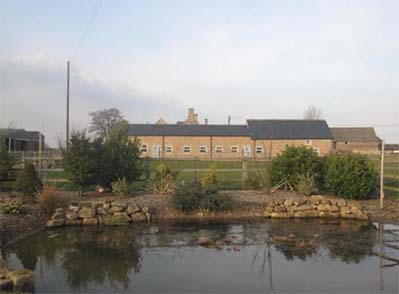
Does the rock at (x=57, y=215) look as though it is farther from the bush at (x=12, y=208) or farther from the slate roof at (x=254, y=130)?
the slate roof at (x=254, y=130)

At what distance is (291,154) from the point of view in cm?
1666

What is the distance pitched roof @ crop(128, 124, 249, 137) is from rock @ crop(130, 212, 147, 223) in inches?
1533

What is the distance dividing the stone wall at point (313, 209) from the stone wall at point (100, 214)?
13.2 ft

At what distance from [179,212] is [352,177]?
632 centimetres

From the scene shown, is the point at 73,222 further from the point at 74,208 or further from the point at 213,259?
the point at 213,259

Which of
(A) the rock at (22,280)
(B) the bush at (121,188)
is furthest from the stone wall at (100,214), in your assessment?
(A) the rock at (22,280)

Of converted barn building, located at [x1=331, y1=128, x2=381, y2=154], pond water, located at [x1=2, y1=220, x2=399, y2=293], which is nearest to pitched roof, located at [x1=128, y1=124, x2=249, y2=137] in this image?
converted barn building, located at [x1=331, y1=128, x2=381, y2=154]

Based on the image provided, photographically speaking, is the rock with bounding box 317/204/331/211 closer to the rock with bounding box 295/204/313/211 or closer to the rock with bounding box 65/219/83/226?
the rock with bounding box 295/204/313/211

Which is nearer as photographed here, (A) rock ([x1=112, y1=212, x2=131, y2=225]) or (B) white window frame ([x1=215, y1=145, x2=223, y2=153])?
(A) rock ([x1=112, y1=212, x2=131, y2=225])

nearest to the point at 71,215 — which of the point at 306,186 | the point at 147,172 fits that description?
the point at 147,172

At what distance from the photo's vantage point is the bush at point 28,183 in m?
13.9

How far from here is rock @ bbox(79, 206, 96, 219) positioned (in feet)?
40.3

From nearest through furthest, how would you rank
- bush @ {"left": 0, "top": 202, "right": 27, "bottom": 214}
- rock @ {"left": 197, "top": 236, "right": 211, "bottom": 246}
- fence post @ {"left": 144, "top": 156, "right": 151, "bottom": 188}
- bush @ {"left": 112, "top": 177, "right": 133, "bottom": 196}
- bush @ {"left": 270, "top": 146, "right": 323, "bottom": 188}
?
rock @ {"left": 197, "top": 236, "right": 211, "bottom": 246}
bush @ {"left": 0, "top": 202, "right": 27, "bottom": 214}
bush @ {"left": 112, "top": 177, "right": 133, "bottom": 196}
bush @ {"left": 270, "top": 146, "right": 323, "bottom": 188}
fence post @ {"left": 144, "top": 156, "right": 151, "bottom": 188}

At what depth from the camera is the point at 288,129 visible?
51.6 m
